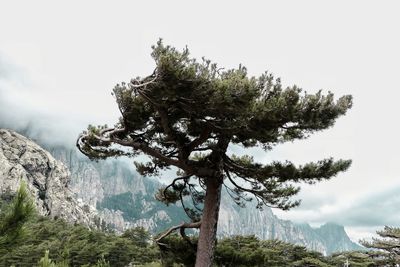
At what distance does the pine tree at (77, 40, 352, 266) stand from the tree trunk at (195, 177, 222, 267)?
0.03 meters

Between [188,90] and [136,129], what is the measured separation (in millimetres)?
2992

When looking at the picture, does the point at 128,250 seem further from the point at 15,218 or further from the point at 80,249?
the point at 15,218

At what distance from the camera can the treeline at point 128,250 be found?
12.8ft

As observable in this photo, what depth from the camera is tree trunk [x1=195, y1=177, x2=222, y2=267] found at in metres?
10.0

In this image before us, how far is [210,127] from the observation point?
10000 mm

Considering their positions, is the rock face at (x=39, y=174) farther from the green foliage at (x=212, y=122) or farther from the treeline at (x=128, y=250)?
the green foliage at (x=212, y=122)

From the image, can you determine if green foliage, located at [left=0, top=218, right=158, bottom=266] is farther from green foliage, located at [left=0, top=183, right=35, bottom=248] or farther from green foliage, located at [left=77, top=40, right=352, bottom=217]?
green foliage, located at [left=0, top=183, right=35, bottom=248]

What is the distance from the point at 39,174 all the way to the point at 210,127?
136 meters

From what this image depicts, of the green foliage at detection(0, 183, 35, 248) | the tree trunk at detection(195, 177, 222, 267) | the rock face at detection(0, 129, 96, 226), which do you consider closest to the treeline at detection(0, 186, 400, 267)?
the green foliage at detection(0, 183, 35, 248)

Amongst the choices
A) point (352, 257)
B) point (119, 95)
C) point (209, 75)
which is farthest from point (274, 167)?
point (352, 257)

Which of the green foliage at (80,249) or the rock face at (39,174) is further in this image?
the rock face at (39,174)

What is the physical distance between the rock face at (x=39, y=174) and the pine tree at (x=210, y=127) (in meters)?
117

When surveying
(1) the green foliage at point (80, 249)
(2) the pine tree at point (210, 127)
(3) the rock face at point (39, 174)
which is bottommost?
(1) the green foliage at point (80, 249)

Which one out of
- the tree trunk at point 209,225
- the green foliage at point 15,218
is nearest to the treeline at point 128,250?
the green foliage at point 15,218
